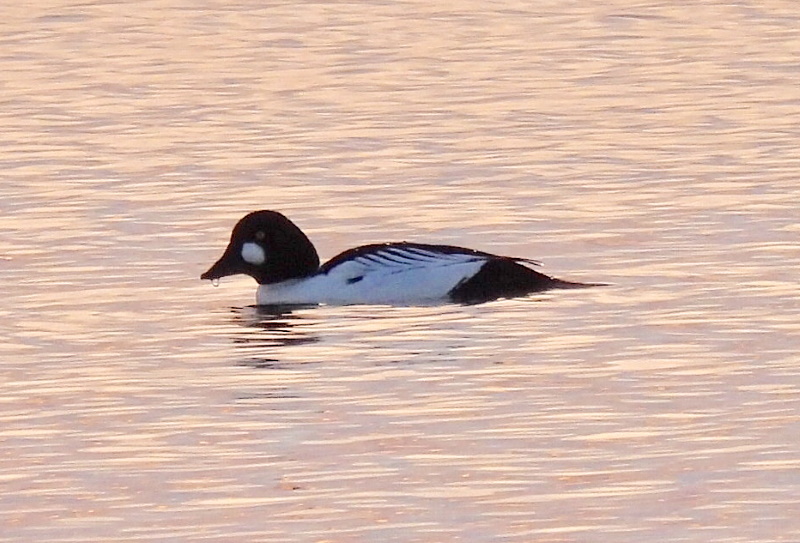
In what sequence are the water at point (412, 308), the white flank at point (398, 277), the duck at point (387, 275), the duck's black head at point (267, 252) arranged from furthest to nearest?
the duck's black head at point (267, 252) → the white flank at point (398, 277) → the duck at point (387, 275) → the water at point (412, 308)

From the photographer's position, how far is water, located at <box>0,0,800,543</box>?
31.3 feet

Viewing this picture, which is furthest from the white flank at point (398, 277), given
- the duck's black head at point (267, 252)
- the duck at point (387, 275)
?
the duck's black head at point (267, 252)

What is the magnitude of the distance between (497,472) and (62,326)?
464cm

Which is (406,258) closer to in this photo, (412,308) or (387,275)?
(387,275)

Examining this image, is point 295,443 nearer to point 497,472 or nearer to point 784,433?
point 497,472

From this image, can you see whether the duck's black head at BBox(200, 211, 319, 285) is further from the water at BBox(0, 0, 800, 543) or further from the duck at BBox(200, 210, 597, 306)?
the water at BBox(0, 0, 800, 543)

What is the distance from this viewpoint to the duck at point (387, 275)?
49.5 ft

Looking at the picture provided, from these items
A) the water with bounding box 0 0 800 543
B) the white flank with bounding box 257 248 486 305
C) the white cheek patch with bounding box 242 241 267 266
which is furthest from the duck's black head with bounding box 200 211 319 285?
the white flank with bounding box 257 248 486 305

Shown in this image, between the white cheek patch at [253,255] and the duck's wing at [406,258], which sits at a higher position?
the duck's wing at [406,258]

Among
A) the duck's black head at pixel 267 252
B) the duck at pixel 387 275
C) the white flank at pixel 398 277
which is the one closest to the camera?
the duck at pixel 387 275

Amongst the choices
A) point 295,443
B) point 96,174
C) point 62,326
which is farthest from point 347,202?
point 295,443

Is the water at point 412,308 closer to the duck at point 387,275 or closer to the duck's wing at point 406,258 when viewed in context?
the duck at point 387,275

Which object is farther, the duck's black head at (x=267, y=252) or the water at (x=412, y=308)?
the duck's black head at (x=267, y=252)

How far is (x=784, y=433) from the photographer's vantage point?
1040cm
